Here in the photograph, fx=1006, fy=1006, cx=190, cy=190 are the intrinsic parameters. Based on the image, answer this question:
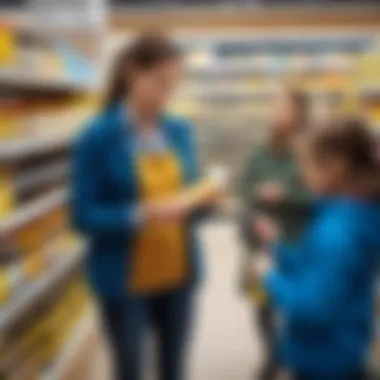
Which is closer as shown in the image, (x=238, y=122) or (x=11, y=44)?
(x=11, y=44)

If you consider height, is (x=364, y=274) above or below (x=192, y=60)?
above

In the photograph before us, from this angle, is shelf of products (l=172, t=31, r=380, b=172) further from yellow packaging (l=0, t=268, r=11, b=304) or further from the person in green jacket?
yellow packaging (l=0, t=268, r=11, b=304)

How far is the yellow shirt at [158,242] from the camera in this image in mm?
→ 3254

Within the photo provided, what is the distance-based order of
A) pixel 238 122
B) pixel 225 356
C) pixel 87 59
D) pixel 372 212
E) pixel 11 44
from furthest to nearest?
pixel 238 122 < pixel 87 59 < pixel 225 356 < pixel 11 44 < pixel 372 212

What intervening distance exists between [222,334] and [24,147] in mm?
2351

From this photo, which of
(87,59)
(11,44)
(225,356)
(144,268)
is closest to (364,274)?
(144,268)

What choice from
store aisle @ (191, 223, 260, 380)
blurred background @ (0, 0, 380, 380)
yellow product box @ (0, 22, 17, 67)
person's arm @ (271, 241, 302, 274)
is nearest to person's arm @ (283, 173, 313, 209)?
blurred background @ (0, 0, 380, 380)

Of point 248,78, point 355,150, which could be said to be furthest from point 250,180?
point 248,78

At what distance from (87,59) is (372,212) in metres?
3.57

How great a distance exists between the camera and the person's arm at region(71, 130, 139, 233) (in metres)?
3.16

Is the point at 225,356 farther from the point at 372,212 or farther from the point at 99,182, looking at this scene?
the point at 372,212

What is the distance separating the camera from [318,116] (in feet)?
25.6

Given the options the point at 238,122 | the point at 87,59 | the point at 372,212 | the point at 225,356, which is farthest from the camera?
the point at 238,122

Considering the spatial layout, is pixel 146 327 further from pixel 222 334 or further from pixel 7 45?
pixel 222 334
